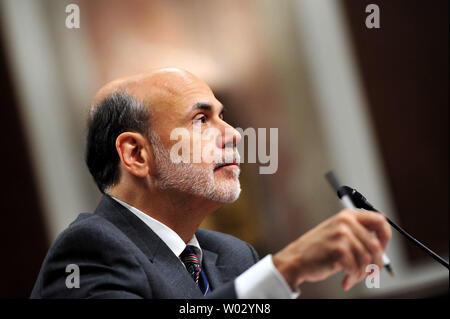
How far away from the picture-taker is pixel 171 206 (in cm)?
158

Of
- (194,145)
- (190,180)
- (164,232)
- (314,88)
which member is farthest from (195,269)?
(314,88)

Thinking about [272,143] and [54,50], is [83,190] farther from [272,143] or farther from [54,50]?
[272,143]

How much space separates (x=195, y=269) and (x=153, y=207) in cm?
24

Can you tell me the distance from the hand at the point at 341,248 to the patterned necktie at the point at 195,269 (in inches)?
19.6

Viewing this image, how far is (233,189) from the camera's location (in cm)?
156

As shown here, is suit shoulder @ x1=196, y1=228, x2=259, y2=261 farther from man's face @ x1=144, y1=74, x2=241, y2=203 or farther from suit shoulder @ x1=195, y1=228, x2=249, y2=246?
man's face @ x1=144, y1=74, x2=241, y2=203

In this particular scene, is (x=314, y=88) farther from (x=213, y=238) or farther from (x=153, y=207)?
(x=153, y=207)

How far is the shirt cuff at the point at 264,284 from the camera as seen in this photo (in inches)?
44.2

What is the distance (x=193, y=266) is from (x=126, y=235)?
24 cm

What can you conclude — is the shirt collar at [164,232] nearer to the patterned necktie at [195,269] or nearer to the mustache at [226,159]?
the patterned necktie at [195,269]

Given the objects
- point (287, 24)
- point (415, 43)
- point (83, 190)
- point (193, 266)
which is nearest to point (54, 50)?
point (83, 190)

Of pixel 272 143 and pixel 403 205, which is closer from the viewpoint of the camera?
pixel 403 205

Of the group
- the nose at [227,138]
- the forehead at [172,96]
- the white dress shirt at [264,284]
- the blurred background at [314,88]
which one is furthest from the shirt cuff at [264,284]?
the blurred background at [314,88]

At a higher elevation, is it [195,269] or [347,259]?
[347,259]
